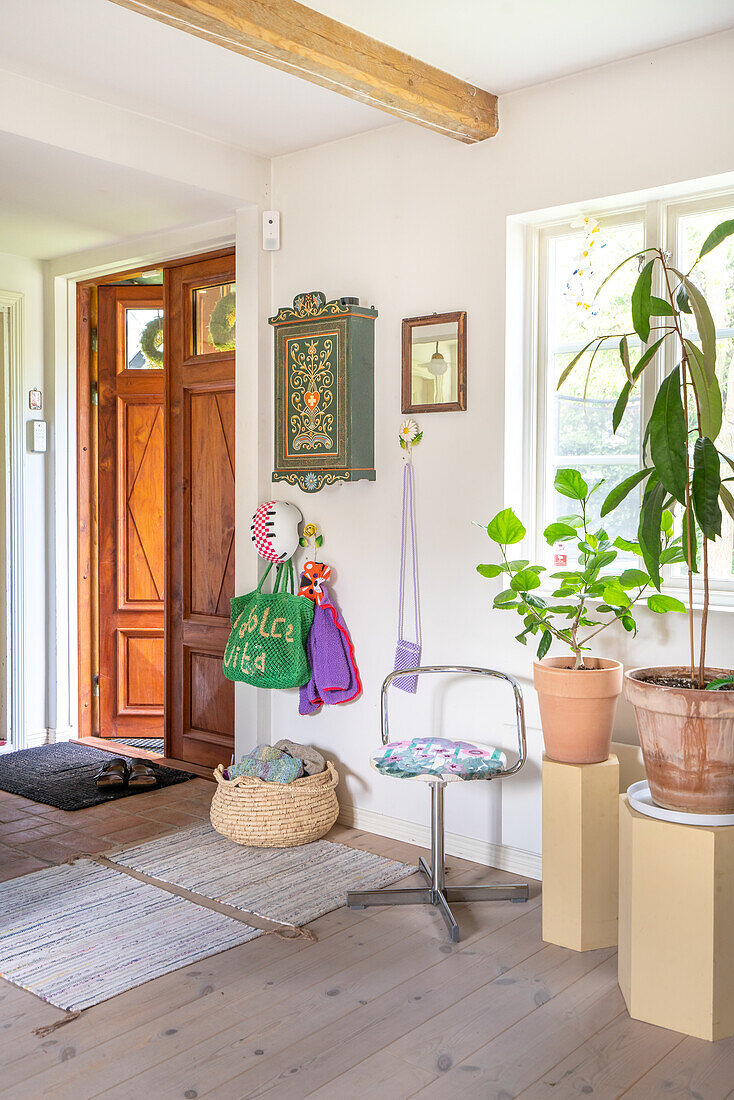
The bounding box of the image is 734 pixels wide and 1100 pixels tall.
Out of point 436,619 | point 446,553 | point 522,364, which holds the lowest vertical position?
point 436,619

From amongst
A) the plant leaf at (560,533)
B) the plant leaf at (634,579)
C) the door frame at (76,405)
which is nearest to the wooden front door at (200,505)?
the door frame at (76,405)

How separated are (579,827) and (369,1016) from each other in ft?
2.43

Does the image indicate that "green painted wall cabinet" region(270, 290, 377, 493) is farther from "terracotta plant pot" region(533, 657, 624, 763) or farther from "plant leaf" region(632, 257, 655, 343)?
"plant leaf" region(632, 257, 655, 343)

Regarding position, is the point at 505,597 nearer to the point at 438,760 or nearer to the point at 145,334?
the point at 438,760

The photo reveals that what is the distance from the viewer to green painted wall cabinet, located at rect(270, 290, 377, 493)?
349cm

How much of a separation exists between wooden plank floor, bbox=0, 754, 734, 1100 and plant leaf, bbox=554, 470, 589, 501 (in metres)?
1.25

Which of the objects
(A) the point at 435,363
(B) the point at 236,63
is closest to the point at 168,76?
(B) the point at 236,63

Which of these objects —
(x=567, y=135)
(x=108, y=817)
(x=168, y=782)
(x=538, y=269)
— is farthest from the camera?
(x=168, y=782)

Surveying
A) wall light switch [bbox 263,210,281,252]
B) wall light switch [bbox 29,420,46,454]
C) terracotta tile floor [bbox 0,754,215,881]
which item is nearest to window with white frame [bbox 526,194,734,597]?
wall light switch [bbox 263,210,281,252]

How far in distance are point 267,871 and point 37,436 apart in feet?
8.71

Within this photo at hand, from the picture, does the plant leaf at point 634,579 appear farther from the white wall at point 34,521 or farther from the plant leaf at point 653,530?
the white wall at point 34,521

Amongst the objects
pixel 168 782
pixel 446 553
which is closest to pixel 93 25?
pixel 446 553

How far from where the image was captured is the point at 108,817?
12.7 ft

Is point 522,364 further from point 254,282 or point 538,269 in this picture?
point 254,282
